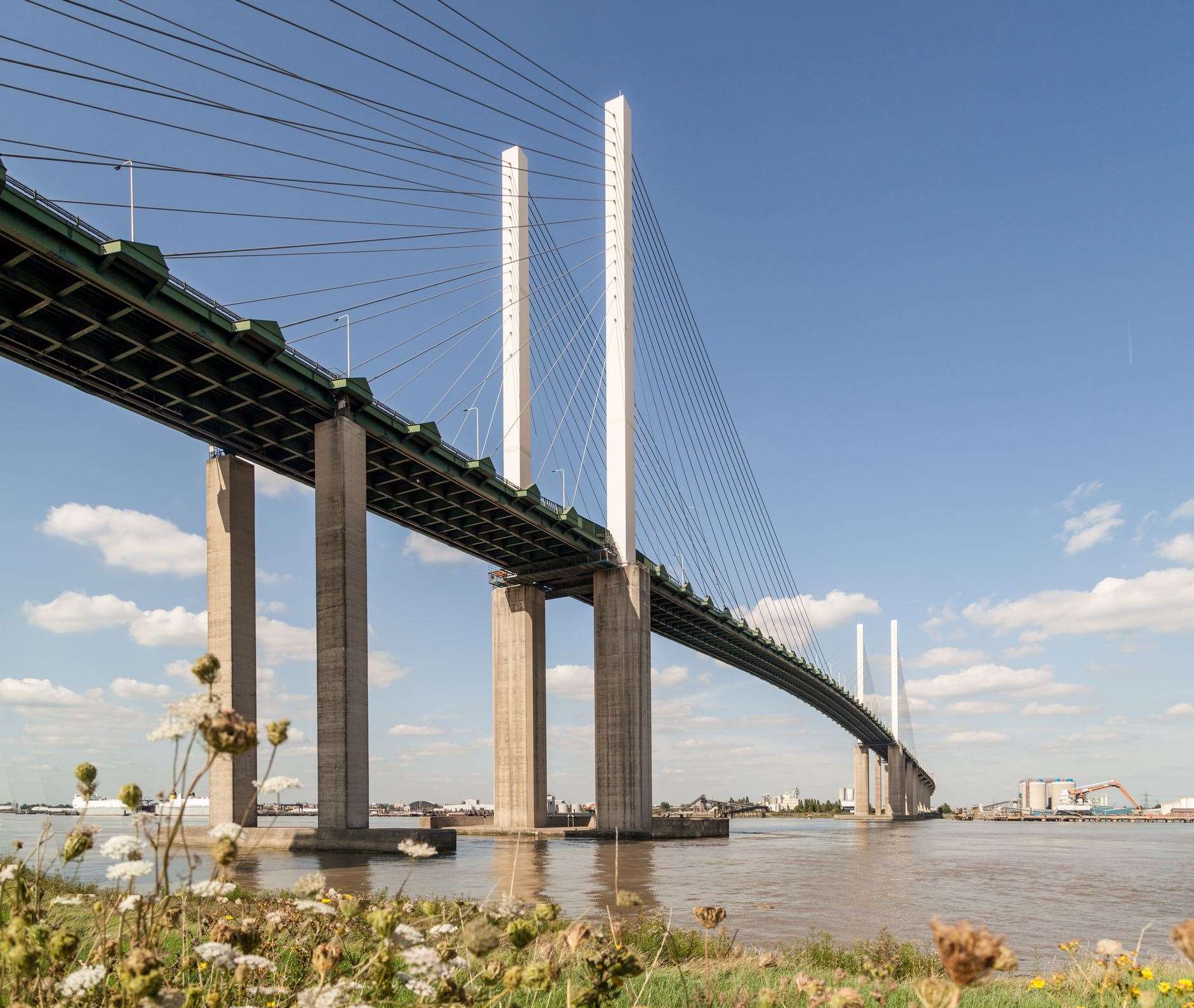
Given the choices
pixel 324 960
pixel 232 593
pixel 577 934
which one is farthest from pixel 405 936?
pixel 232 593

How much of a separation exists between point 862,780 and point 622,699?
357 feet

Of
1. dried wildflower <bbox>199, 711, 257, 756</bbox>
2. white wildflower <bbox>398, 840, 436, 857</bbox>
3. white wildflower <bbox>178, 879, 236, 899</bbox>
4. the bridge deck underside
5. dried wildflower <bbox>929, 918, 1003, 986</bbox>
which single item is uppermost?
the bridge deck underside

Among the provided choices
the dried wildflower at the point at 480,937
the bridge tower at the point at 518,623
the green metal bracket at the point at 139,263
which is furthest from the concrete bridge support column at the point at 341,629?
the dried wildflower at the point at 480,937

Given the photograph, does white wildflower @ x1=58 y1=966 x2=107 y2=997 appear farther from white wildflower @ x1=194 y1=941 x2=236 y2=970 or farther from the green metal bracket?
the green metal bracket

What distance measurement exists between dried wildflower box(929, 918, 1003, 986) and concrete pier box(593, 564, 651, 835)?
61.1m

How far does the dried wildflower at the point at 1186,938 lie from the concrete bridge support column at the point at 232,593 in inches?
1712

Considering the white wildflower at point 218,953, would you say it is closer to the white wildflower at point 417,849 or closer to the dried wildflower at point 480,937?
the white wildflower at point 417,849

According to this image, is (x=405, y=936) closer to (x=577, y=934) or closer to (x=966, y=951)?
(x=577, y=934)

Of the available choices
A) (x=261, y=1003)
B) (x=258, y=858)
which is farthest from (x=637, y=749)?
(x=261, y=1003)

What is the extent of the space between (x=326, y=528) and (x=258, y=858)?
43.8ft

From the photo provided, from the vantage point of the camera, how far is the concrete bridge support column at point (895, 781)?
155m

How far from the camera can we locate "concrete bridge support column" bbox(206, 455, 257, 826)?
43062 millimetres

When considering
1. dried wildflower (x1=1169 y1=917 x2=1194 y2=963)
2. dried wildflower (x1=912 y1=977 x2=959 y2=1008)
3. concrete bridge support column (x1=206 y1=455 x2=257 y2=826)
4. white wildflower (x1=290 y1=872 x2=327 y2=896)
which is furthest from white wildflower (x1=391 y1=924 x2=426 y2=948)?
concrete bridge support column (x1=206 y1=455 x2=257 y2=826)

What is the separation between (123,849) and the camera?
306cm
